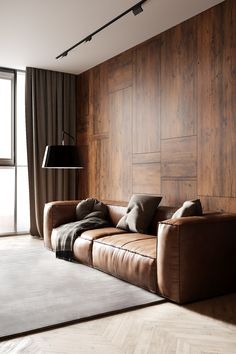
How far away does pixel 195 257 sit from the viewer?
3.10 meters

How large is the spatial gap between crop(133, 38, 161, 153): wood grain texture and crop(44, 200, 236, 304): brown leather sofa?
156 cm

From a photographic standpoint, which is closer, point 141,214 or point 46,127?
point 141,214

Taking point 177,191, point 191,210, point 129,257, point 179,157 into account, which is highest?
point 179,157

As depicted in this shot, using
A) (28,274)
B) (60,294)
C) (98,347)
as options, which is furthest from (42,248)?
(98,347)

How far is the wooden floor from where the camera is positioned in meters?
2.25

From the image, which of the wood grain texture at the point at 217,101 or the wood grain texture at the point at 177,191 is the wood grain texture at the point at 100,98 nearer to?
the wood grain texture at the point at 177,191

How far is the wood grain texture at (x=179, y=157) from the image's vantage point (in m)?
4.25

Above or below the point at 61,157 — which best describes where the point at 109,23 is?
above

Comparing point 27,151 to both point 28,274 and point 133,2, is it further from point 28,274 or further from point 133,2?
point 133,2

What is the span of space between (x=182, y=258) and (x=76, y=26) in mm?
2920

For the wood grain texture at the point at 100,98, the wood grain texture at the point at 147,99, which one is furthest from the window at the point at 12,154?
the wood grain texture at the point at 147,99

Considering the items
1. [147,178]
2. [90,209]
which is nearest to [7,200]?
[90,209]

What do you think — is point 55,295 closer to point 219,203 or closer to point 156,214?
point 156,214

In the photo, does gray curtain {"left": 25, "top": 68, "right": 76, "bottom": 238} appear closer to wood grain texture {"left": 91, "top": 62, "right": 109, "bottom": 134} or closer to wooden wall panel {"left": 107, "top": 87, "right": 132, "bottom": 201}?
wood grain texture {"left": 91, "top": 62, "right": 109, "bottom": 134}
